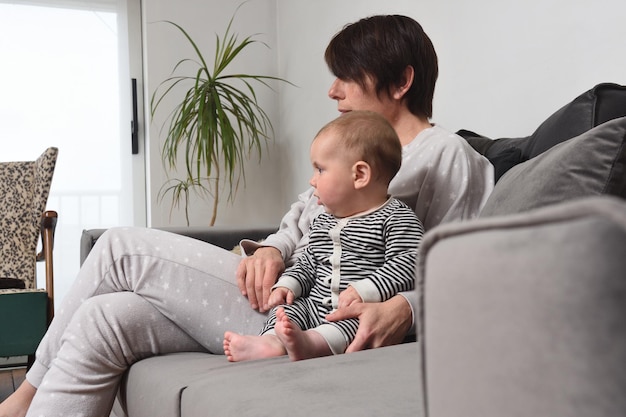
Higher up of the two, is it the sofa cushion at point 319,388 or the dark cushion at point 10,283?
the sofa cushion at point 319,388

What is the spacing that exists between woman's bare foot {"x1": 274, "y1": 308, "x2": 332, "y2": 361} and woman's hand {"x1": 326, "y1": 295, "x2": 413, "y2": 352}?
5 cm

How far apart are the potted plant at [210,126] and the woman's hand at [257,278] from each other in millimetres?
2192

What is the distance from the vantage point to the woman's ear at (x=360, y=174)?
128cm

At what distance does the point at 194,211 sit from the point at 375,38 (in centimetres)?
263

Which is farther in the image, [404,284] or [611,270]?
[404,284]

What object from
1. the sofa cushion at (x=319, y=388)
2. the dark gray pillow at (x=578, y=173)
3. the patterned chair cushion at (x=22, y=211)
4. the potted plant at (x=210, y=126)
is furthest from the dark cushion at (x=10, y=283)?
the dark gray pillow at (x=578, y=173)

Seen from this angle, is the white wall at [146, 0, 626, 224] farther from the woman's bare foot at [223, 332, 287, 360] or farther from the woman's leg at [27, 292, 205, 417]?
the woman's leg at [27, 292, 205, 417]

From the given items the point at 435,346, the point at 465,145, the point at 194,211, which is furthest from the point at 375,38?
the point at 194,211

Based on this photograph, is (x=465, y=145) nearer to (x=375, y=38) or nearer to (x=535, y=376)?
(x=375, y=38)

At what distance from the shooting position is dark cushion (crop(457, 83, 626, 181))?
53.3 inches

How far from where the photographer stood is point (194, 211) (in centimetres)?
402

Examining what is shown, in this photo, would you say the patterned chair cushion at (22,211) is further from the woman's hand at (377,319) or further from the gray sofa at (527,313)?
the gray sofa at (527,313)

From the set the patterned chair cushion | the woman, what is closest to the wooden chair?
the patterned chair cushion

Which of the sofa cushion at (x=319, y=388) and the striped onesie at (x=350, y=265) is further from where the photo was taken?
the striped onesie at (x=350, y=265)
